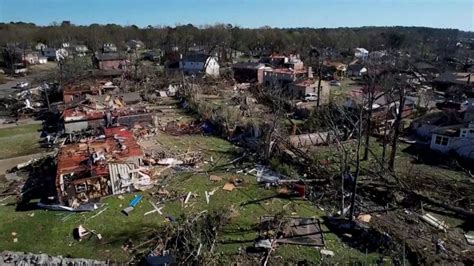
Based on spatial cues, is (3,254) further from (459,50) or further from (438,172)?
(459,50)

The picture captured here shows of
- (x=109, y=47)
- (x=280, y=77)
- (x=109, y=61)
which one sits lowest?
(x=280, y=77)

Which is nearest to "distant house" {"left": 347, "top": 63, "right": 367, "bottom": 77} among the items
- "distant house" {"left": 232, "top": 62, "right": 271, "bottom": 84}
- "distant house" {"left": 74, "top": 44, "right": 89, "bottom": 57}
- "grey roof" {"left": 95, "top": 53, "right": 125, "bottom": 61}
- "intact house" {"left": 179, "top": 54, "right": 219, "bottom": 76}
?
"distant house" {"left": 232, "top": 62, "right": 271, "bottom": 84}

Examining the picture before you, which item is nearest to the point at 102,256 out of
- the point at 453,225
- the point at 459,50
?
the point at 453,225

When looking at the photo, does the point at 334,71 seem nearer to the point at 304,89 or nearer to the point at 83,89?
the point at 304,89

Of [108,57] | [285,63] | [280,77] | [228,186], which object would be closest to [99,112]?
[228,186]

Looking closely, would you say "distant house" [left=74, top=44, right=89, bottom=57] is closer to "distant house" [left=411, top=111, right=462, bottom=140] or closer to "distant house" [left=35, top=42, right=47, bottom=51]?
"distant house" [left=35, top=42, right=47, bottom=51]
